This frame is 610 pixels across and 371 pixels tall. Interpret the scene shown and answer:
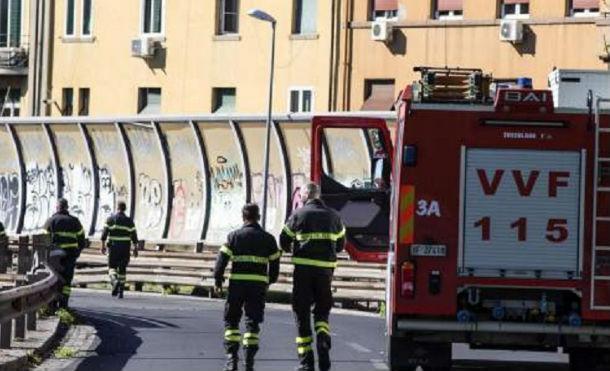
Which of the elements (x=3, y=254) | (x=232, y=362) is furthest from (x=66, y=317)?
(x=232, y=362)

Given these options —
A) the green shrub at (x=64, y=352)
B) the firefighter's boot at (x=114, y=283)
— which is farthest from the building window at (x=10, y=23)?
the green shrub at (x=64, y=352)

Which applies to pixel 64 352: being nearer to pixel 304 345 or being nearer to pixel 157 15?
→ pixel 304 345

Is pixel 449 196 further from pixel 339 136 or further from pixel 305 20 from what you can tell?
pixel 305 20

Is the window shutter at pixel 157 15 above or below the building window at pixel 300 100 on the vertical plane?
above

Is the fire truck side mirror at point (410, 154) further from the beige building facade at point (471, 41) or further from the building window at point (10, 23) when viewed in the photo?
the building window at point (10, 23)

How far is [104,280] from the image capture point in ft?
128

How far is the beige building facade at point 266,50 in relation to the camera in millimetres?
48594

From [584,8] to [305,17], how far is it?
332 inches

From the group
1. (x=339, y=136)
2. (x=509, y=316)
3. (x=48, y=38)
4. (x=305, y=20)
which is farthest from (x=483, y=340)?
(x=48, y=38)

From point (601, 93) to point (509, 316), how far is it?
2166mm

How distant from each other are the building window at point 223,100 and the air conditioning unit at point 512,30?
946 centimetres

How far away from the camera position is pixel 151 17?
55.8 meters

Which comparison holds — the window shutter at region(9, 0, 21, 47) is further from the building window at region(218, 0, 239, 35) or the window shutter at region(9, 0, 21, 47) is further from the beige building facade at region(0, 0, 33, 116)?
the building window at region(218, 0, 239, 35)

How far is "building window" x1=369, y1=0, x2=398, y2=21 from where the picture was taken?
51062 mm
